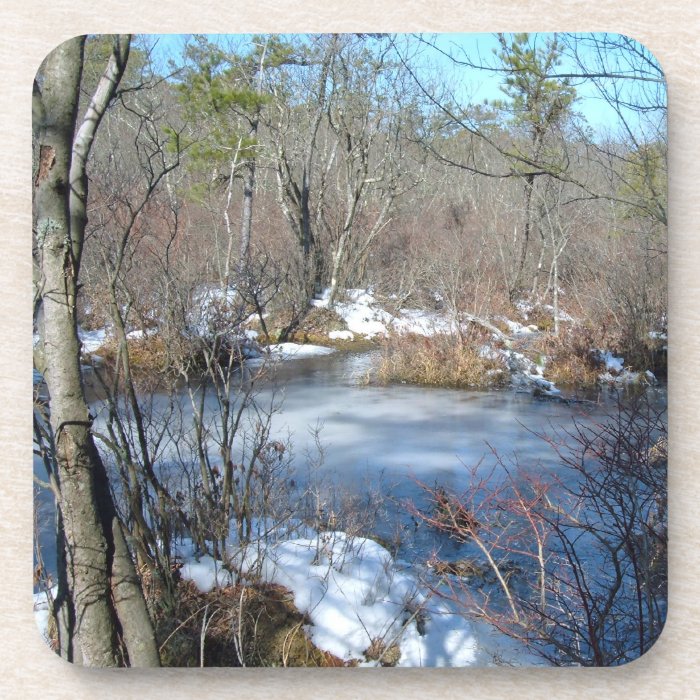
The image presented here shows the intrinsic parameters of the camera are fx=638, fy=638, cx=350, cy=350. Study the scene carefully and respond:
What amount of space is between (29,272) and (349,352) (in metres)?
1.01

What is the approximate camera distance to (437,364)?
2.13m

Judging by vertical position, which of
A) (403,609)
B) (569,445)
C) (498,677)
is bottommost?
(498,677)

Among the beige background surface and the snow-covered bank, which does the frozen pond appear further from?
the beige background surface

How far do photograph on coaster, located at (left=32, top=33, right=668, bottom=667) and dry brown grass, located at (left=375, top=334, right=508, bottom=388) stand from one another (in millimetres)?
10

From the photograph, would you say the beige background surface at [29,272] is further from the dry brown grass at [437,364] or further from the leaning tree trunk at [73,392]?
the dry brown grass at [437,364]

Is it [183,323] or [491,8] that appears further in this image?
[183,323]

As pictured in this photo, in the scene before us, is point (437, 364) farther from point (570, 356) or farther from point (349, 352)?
point (570, 356)

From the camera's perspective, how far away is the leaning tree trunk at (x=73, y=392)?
6.07ft

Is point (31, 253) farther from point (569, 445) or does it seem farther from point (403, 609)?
point (569, 445)

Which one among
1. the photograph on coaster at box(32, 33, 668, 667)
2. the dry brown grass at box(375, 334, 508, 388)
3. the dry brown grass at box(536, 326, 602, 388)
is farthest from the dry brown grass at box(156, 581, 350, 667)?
the dry brown grass at box(536, 326, 602, 388)

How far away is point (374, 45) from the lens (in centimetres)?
194

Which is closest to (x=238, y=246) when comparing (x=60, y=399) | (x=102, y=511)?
(x=60, y=399)

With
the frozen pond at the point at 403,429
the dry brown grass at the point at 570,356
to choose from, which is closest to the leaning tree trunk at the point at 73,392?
the frozen pond at the point at 403,429

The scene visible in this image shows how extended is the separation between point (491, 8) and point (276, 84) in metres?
0.69
